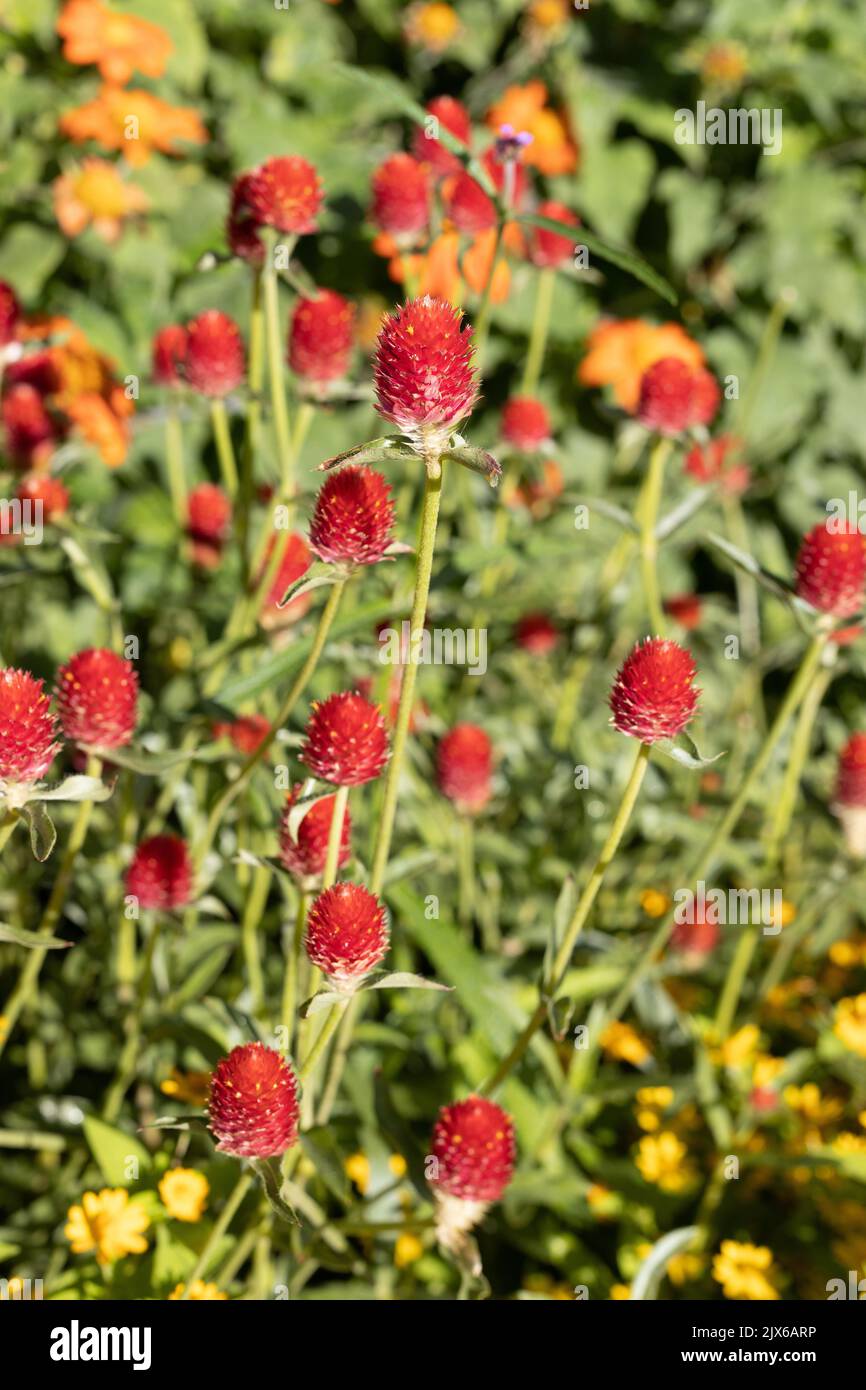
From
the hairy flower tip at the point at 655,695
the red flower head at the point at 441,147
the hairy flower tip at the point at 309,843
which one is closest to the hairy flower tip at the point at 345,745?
the hairy flower tip at the point at 309,843

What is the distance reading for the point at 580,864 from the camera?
2002 mm

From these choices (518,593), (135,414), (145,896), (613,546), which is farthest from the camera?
(135,414)

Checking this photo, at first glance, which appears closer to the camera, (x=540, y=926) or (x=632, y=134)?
(x=540, y=926)

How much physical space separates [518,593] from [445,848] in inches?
15.2

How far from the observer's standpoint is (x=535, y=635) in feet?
7.68

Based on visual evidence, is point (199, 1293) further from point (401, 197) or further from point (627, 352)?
point (627, 352)

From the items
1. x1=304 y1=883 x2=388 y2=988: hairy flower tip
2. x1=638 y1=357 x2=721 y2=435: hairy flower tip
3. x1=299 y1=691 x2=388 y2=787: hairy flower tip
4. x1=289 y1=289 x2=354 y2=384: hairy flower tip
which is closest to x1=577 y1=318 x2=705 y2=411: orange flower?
x1=638 y1=357 x2=721 y2=435: hairy flower tip

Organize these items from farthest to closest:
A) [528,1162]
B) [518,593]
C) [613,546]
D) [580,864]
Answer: [613,546]
[580,864]
[518,593]
[528,1162]

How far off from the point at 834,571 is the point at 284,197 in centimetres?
73

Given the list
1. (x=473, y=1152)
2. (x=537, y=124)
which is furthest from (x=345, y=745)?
(x=537, y=124)

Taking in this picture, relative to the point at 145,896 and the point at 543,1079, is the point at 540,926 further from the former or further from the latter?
the point at 145,896

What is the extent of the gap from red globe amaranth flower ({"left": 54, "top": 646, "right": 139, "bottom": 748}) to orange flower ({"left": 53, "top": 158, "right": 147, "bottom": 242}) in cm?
162

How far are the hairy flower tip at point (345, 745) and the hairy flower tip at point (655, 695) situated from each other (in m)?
0.21
